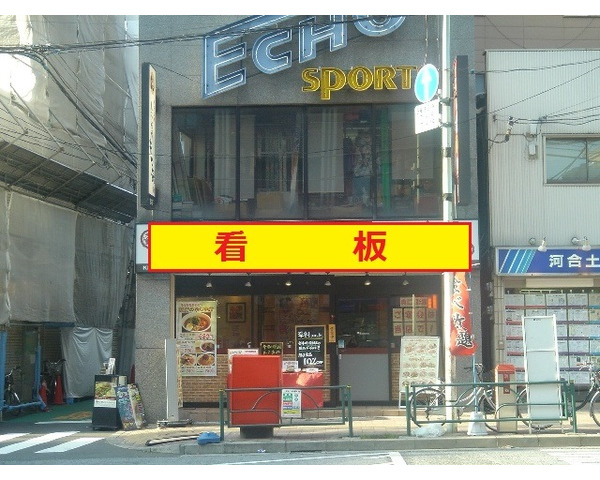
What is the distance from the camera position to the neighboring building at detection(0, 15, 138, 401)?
78.2ft

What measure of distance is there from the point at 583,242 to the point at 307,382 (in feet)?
23.1

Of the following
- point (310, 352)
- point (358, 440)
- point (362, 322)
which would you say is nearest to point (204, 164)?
point (310, 352)

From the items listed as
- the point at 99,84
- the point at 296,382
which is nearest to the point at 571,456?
the point at 296,382

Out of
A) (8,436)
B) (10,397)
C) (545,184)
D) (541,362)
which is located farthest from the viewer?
(10,397)

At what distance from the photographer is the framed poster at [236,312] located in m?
21.1

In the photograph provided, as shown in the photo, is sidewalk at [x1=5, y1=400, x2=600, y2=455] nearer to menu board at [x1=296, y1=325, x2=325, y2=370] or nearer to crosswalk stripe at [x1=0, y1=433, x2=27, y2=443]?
crosswalk stripe at [x1=0, y1=433, x2=27, y2=443]

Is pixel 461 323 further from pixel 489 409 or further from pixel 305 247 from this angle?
pixel 305 247

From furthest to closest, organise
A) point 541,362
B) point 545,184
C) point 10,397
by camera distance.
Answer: point 10,397
point 545,184
point 541,362

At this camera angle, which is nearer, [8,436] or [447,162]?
[447,162]

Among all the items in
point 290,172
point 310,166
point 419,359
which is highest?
point 310,166

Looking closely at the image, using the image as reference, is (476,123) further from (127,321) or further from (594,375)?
(127,321)

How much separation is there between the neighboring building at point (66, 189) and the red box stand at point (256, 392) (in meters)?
8.01

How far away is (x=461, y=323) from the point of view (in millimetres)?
16297

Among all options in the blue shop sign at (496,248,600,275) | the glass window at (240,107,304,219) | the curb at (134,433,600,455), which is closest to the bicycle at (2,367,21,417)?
the glass window at (240,107,304,219)
